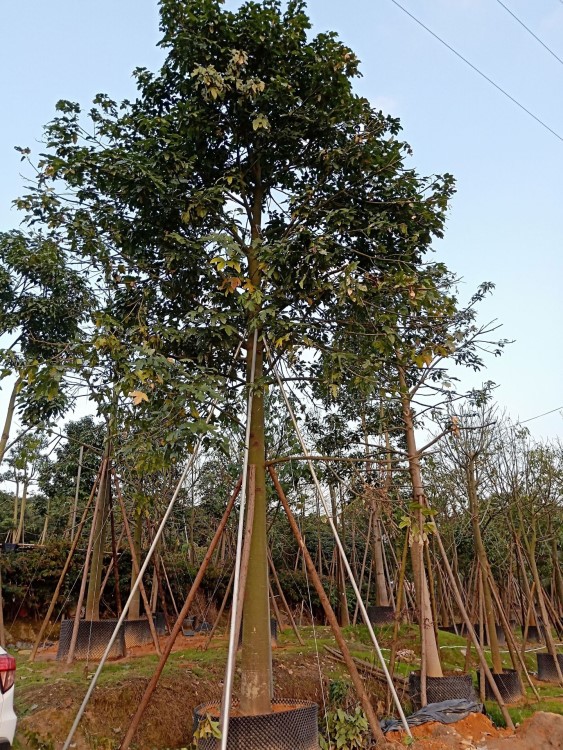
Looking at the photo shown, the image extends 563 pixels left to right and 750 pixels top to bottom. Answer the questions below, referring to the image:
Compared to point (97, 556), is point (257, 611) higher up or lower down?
lower down

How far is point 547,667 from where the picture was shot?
11.4 meters

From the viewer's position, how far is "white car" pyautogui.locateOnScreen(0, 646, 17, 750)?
3174 millimetres

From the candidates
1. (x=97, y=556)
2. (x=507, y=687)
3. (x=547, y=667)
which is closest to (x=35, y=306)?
(x=97, y=556)

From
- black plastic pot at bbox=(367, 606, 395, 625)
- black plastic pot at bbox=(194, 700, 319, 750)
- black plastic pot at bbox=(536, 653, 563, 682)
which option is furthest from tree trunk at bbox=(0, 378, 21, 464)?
black plastic pot at bbox=(536, 653, 563, 682)

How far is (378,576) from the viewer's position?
14703 mm

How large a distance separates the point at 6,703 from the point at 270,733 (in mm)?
2273

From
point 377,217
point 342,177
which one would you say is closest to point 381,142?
point 342,177

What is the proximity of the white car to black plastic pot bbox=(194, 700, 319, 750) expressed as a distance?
1.76 meters

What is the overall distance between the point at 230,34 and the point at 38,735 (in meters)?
7.13

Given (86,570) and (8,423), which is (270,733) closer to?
(86,570)

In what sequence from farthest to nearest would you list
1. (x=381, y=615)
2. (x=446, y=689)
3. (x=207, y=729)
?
(x=381, y=615) < (x=446, y=689) < (x=207, y=729)

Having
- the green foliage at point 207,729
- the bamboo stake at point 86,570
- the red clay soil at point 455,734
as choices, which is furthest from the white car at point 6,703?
the bamboo stake at point 86,570

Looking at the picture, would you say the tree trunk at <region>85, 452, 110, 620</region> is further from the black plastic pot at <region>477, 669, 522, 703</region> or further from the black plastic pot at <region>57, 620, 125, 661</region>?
the black plastic pot at <region>477, 669, 522, 703</region>

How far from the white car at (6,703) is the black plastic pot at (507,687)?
24.8ft
